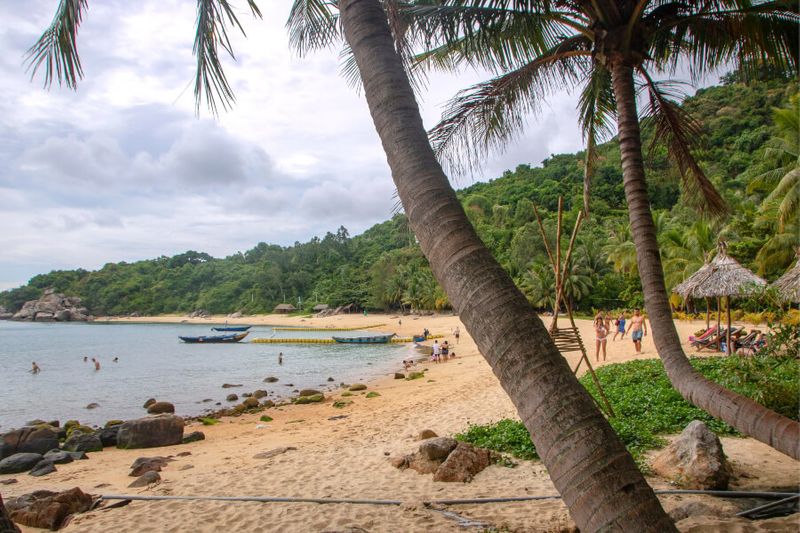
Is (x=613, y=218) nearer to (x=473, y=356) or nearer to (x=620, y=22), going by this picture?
(x=473, y=356)

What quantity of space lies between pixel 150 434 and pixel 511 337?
11.2 metres

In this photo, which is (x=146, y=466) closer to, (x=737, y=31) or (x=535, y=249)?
(x=737, y=31)

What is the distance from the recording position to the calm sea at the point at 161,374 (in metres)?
17.3

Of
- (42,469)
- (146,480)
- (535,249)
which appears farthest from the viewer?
(535,249)

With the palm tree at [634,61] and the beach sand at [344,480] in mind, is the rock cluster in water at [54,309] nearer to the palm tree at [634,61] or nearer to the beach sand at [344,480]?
the beach sand at [344,480]

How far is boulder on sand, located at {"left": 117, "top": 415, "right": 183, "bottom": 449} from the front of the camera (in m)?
10.5

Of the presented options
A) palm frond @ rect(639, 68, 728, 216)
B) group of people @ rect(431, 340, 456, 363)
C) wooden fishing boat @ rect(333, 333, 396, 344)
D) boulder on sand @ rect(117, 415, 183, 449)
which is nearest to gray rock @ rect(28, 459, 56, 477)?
boulder on sand @ rect(117, 415, 183, 449)

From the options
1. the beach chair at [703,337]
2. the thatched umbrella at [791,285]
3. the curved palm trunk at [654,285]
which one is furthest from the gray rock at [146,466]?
the beach chair at [703,337]

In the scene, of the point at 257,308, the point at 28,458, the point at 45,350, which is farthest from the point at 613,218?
the point at 257,308

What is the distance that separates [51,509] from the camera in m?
5.23

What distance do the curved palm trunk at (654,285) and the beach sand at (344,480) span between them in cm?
79

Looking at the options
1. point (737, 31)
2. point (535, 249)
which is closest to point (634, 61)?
point (737, 31)

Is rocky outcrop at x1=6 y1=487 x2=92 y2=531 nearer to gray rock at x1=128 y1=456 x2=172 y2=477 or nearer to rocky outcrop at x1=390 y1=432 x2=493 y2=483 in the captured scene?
gray rock at x1=128 y1=456 x2=172 y2=477

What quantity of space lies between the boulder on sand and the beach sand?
330mm
